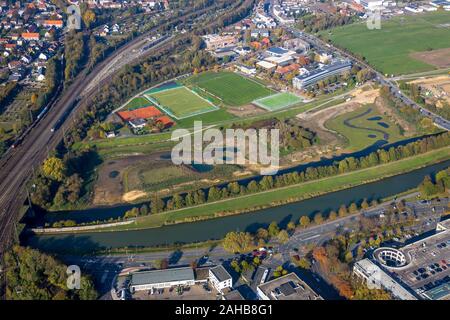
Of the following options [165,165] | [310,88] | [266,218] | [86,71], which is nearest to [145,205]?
[165,165]

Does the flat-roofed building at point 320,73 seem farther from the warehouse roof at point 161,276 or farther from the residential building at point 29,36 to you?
the residential building at point 29,36

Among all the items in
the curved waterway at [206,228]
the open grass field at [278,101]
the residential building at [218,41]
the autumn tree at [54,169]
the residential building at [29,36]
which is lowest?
the curved waterway at [206,228]

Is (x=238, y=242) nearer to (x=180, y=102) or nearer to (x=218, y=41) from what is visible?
(x=180, y=102)

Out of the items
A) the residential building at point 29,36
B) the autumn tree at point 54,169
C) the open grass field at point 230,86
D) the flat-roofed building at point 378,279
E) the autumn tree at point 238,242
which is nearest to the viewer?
the flat-roofed building at point 378,279

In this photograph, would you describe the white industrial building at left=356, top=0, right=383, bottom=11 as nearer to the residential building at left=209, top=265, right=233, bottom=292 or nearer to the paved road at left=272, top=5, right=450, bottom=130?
the paved road at left=272, top=5, right=450, bottom=130

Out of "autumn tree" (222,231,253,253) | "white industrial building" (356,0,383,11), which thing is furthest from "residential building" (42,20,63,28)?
"autumn tree" (222,231,253,253)

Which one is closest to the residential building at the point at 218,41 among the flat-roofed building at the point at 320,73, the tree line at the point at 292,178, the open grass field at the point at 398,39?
the open grass field at the point at 398,39
